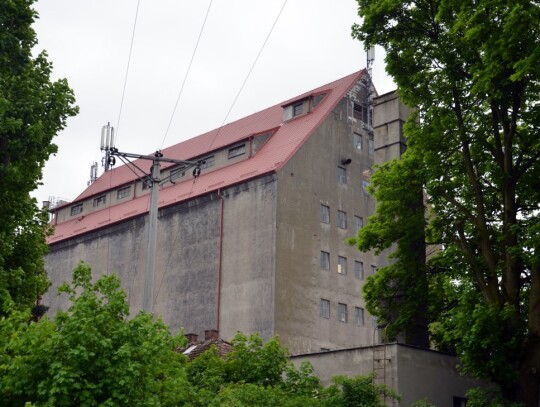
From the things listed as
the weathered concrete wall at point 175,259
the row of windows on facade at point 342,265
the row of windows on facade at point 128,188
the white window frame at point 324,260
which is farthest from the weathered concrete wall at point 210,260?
the row of windows on facade at point 342,265

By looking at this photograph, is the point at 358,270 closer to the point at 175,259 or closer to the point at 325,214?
the point at 325,214

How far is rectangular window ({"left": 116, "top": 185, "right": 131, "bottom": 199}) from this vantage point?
6875 centimetres

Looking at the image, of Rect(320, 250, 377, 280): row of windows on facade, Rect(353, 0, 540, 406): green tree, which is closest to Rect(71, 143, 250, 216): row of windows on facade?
Rect(320, 250, 377, 280): row of windows on facade

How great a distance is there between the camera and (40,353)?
58.0 ft

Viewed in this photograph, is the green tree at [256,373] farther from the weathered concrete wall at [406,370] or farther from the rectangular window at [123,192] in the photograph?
the rectangular window at [123,192]

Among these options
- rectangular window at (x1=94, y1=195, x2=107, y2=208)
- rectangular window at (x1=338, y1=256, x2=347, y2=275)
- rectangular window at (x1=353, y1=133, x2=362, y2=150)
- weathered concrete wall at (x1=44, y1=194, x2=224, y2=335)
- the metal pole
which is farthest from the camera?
rectangular window at (x1=94, y1=195, x2=107, y2=208)

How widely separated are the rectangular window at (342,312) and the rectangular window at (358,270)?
2.44 meters

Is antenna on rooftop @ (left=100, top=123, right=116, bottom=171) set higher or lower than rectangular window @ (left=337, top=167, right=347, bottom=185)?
lower

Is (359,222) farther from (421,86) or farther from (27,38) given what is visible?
(27,38)

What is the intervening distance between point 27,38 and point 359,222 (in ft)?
115

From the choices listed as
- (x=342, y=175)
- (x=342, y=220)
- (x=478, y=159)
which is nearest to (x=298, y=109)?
(x=342, y=175)

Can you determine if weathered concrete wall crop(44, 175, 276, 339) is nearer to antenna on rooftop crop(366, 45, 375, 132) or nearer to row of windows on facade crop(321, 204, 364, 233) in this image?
row of windows on facade crop(321, 204, 364, 233)

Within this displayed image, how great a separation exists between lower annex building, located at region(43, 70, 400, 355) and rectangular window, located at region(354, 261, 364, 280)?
0.07 m

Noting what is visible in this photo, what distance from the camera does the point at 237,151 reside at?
6122cm
